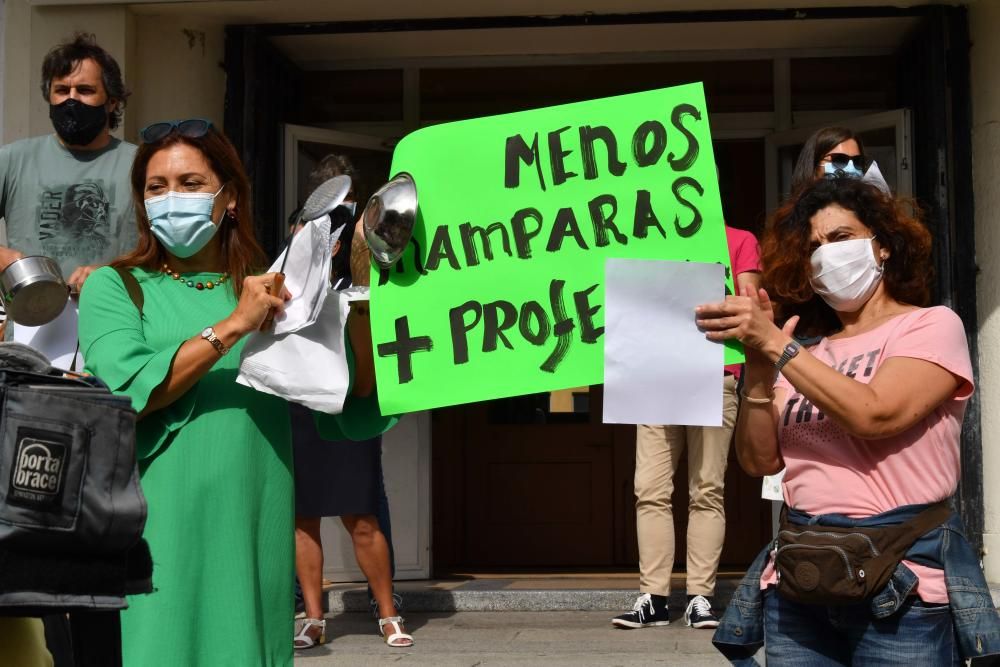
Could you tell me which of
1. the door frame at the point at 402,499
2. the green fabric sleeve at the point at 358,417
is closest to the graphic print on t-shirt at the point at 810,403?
the green fabric sleeve at the point at 358,417

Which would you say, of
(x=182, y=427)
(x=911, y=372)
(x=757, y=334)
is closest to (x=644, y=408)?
(x=757, y=334)

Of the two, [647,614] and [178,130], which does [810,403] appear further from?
[647,614]

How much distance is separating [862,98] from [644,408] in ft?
17.7

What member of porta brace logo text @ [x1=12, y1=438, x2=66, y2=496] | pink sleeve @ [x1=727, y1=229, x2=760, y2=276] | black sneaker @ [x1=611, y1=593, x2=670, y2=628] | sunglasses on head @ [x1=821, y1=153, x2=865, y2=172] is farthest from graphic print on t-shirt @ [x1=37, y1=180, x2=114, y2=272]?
black sneaker @ [x1=611, y1=593, x2=670, y2=628]

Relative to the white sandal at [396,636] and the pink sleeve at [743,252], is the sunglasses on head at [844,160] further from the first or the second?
the white sandal at [396,636]

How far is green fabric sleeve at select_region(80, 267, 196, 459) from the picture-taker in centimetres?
287

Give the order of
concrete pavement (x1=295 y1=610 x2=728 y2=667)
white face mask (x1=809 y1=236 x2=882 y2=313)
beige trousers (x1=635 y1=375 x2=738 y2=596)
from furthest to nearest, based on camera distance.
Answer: beige trousers (x1=635 y1=375 x2=738 y2=596) → concrete pavement (x1=295 y1=610 x2=728 y2=667) → white face mask (x1=809 y1=236 x2=882 y2=313)

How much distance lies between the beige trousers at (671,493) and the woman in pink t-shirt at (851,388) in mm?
3001

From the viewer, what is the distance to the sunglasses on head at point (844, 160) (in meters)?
5.13

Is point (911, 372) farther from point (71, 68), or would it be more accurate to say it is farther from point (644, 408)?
point (71, 68)

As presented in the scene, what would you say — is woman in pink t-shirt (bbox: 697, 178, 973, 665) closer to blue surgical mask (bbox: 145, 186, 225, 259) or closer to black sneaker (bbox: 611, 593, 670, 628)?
blue surgical mask (bbox: 145, 186, 225, 259)

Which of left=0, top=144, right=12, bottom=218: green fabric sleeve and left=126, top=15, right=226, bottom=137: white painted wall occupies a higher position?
left=126, top=15, right=226, bottom=137: white painted wall

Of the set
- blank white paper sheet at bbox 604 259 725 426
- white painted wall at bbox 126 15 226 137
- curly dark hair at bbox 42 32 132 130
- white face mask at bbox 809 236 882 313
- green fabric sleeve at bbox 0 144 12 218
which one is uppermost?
white painted wall at bbox 126 15 226 137

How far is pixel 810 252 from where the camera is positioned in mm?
3164
